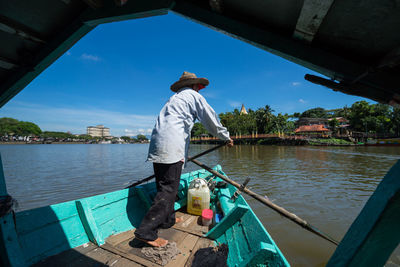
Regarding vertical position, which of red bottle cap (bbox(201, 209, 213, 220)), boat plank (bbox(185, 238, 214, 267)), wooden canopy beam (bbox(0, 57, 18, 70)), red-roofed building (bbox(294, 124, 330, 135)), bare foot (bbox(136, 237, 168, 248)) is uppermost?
red-roofed building (bbox(294, 124, 330, 135))

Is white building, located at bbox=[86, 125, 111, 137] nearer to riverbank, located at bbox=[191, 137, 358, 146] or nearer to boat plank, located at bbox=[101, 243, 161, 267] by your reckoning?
riverbank, located at bbox=[191, 137, 358, 146]

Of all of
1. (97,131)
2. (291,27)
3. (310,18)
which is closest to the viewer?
(310,18)

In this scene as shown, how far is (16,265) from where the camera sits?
4.43 ft

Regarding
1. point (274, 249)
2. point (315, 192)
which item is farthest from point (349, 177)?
point (274, 249)

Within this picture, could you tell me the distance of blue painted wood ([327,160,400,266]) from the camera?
66cm

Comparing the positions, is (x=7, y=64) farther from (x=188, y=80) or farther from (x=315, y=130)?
(x=315, y=130)

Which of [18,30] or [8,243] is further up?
[18,30]

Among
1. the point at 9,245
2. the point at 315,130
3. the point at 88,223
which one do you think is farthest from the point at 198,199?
the point at 315,130

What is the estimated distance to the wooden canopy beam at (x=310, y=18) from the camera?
0.81m

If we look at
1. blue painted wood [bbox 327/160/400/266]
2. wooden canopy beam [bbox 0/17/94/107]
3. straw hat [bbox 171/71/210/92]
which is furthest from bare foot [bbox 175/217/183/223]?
wooden canopy beam [bbox 0/17/94/107]

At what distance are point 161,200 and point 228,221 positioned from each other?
0.86 metres

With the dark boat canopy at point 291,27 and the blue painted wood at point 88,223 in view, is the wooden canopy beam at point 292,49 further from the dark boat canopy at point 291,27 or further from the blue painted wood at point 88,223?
the blue painted wood at point 88,223

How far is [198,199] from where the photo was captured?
305cm

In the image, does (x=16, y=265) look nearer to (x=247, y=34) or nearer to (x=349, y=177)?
(x=247, y=34)
